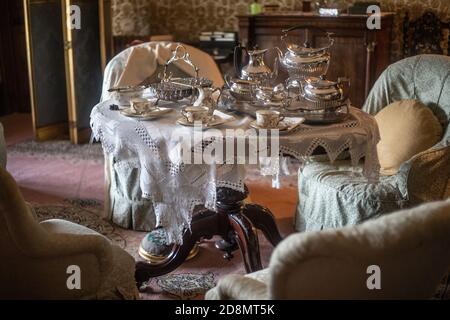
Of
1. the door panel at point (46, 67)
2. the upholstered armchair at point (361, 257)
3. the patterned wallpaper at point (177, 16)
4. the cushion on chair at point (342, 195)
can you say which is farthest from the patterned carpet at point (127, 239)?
the patterned wallpaper at point (177, 16)

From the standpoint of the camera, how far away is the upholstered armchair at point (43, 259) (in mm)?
1744

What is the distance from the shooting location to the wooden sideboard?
173 inches

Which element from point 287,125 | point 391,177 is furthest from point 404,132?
point 287,125

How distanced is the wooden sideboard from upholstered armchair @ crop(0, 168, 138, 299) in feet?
9.51

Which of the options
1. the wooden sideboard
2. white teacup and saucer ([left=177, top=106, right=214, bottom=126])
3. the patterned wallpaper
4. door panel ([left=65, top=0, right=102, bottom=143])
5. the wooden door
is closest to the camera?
white teacup and saucer ([left=177, top=106, right=214, bottom=126])

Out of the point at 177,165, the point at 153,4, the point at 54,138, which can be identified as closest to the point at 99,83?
the point at 54,138

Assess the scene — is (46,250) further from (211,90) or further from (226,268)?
(226,268)

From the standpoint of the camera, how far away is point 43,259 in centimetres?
183

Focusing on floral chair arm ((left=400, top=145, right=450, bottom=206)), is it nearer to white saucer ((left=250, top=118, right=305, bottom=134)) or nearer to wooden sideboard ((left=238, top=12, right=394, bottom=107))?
white saucer ((left=250, top=118, right=305, bottom=134))

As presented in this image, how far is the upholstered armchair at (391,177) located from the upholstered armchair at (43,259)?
1229 millimetres

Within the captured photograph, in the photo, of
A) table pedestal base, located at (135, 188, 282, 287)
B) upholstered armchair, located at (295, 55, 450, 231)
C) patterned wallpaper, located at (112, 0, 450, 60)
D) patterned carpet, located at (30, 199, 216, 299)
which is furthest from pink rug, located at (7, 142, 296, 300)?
patterned wallpaper, located at (112, 0, 450, 60)

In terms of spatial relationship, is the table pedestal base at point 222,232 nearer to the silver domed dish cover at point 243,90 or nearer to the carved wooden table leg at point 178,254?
the carved wooden table leg at point 178,254

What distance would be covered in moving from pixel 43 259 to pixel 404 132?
1.85m
